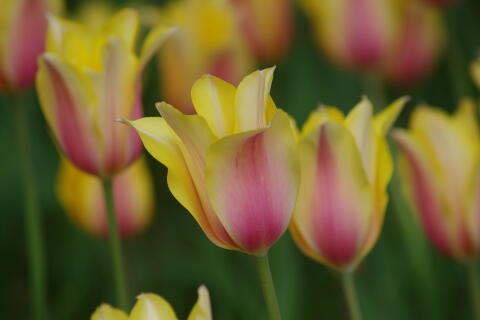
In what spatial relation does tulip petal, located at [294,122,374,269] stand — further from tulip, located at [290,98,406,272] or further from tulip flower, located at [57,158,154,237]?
tulip flower, located at [57,158,154,237]

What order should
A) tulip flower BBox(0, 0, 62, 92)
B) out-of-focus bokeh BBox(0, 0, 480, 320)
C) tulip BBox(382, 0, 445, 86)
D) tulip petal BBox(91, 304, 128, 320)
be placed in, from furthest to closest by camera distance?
1. tulip BBox(382, 0, 445, 86)
2. out-of-focus bokeh BBox(0, 0, 480, 320)
3. tulip flower BBox(0, 0, 62, 92)
4. tulip petal BBox(91, 304, 128, 320)

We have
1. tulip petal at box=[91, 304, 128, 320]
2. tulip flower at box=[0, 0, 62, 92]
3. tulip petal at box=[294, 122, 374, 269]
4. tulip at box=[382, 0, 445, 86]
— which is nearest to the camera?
tulip petal at box=[91, 304, 128, 320]

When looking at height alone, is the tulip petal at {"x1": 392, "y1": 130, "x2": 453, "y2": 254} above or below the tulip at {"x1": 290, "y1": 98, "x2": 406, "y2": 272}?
below

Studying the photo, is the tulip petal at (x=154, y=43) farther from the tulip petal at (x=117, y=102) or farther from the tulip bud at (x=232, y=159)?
the tulip bud at (x=232, y=159)

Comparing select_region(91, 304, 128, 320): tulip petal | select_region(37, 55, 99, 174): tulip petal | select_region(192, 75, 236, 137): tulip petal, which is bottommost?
select_region(91, 304, 128, 320): tulip petal

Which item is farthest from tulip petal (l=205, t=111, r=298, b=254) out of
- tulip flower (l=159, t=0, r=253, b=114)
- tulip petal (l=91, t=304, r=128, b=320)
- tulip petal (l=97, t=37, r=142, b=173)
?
tulip flower (l=159, t=0, r=253, b=114)

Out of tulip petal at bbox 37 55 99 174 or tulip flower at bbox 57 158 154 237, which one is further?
tulip flower at bbox 57 158 154 237

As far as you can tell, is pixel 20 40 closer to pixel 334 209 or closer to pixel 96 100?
pixel 96 100
